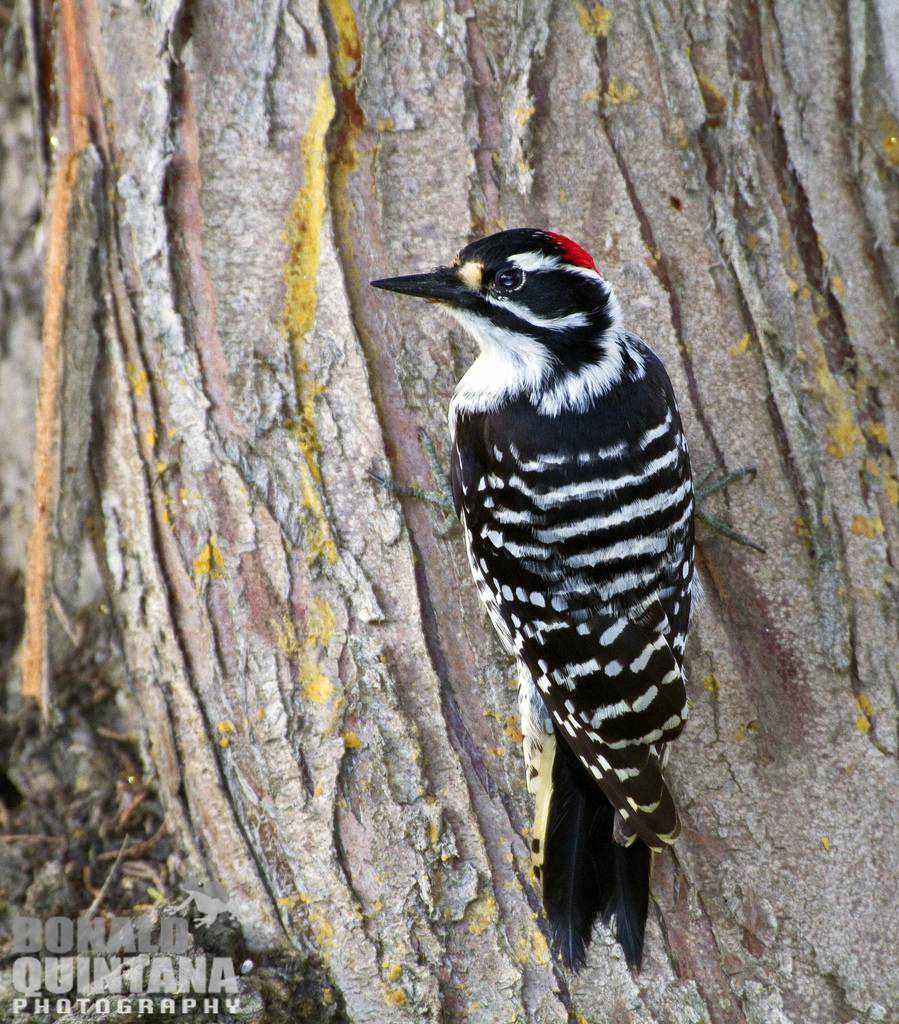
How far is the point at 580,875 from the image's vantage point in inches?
93.7

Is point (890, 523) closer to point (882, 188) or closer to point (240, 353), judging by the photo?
point (882, 188)

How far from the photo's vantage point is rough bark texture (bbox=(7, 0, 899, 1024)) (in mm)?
2377

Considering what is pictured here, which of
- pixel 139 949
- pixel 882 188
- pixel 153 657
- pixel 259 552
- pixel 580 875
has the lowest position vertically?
pixel 139 949

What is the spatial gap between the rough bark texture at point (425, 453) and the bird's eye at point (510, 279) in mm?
268

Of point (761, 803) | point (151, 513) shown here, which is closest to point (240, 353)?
point (151, 513)

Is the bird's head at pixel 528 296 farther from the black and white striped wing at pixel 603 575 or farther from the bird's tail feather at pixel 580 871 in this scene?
the bird's tail feather at pixel 580 871

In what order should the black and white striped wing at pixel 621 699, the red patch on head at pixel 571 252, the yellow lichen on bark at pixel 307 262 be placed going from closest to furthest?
the black and white striped wing at pixel 621 699
the red patch on head at pixel 571 252
the yellow lichen on bark at pixel 307 262

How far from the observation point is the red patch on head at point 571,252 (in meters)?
2.39

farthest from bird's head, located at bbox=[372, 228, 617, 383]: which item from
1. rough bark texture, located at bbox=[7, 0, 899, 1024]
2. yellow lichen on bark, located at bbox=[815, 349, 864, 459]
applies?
yellow lichen on bark, located at bbox=[815, 349, 864, 459]

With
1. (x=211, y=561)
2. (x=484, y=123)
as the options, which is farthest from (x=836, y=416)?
(x=211, y=561)

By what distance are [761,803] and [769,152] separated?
1.77 m

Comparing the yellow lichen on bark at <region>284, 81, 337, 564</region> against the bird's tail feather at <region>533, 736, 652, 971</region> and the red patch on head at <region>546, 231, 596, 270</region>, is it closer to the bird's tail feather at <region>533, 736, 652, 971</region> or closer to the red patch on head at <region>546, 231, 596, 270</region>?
the red patch on head at <region>546, 231, 596, 270</region>

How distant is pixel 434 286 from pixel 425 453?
443 mm

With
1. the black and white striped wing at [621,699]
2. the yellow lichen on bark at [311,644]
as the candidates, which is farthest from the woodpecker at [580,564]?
the yellow lichen on bark at [311,644]
